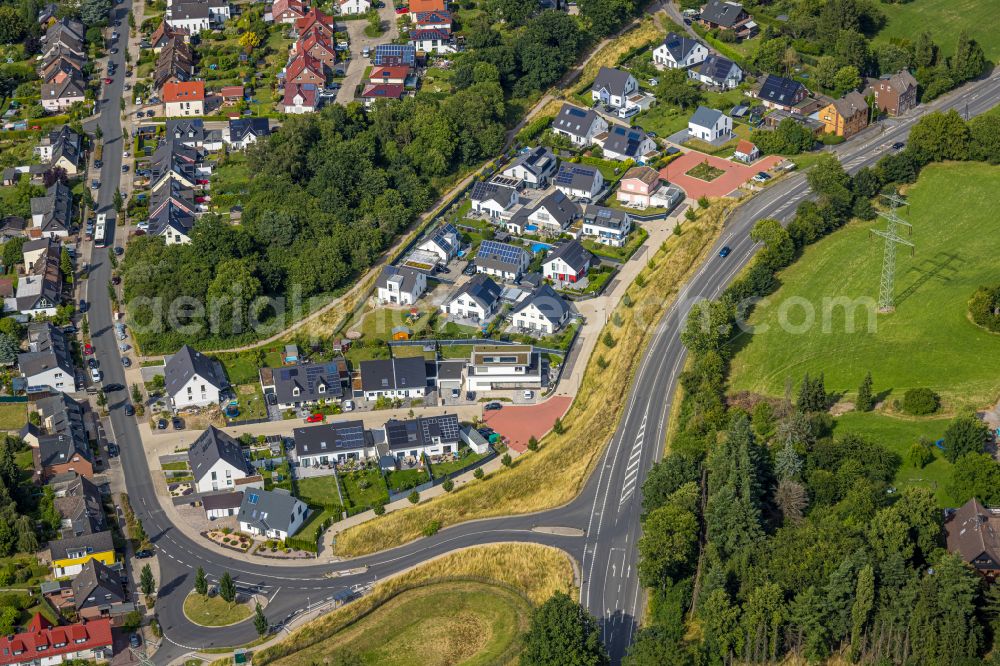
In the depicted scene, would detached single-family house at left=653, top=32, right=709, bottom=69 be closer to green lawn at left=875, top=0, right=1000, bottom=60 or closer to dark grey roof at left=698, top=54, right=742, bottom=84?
dark grey roof at left=698, top=54, right=742, bottom=84

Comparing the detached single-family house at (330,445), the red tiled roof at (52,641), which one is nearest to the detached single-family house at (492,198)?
the detached single-family house at (330,445)

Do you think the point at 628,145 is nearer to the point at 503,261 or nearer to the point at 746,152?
the point at 746,152

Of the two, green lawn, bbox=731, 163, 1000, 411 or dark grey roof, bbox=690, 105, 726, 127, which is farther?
dark grey roof, bbox=690, 105, 726, 127

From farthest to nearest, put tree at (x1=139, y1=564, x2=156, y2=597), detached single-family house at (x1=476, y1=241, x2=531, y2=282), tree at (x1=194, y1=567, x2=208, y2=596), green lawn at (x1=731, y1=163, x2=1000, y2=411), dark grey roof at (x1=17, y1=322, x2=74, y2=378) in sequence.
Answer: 1. detached single-family house at (x1=476, y1=241, x2=531, y2=282)
2. dark grey roof at (x1=17, y1=322, x2=74, y2=378)
3. green lawn at (x1=731, y1=163, x2=1000, y2=411)
4. tree at (x1=139, y1=564, x2=156, y2=597)
5. tree at (x1=194, y1=567, x2=208, y2=596)

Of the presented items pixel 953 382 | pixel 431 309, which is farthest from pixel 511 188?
pixel 953 382

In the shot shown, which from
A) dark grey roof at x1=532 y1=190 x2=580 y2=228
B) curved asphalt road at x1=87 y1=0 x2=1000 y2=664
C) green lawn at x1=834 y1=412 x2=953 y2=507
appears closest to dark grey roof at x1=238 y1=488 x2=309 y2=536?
curved asphalt road at x1=87 y1=0 x2=1000 y2=664

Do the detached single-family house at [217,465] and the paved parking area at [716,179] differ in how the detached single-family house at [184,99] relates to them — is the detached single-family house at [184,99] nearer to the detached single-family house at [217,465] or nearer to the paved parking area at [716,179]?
the paved parking area at [716,179]

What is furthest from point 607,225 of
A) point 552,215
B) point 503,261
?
point 503,261

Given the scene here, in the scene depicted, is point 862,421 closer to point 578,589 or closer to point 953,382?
point 953,382
